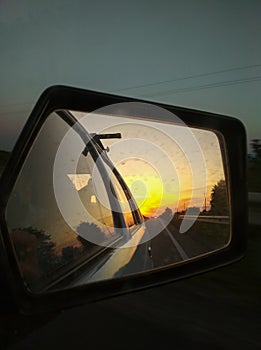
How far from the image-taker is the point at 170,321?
13.1 ft

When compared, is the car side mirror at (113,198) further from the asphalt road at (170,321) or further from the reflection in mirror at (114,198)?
the asphalt road at (170,321)

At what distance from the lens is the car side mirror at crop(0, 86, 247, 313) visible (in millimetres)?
1324

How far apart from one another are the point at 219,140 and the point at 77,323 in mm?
1309

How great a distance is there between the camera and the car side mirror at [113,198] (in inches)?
52.1

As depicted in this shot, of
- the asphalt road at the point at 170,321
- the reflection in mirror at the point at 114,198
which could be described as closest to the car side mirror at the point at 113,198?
the reflection in mirror at the point at 114,198

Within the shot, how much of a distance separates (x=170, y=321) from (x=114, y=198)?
68.7 inches

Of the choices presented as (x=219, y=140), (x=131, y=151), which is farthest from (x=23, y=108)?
(x=219, y=140)

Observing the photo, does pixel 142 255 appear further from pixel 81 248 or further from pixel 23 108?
pixel 23 108

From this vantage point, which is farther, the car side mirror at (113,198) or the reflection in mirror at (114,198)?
the reflection in mirror at (114,198)

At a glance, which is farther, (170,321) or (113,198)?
(170,321)

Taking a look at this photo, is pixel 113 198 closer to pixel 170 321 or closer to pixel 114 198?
pixel 114 198

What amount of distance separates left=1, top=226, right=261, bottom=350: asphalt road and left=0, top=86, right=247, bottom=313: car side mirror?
43 cm

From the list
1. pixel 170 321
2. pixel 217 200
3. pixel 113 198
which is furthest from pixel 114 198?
pixel 170 321

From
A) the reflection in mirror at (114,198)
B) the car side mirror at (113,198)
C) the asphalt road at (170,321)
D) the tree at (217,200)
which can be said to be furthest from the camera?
the asphalt road at (170,321)
